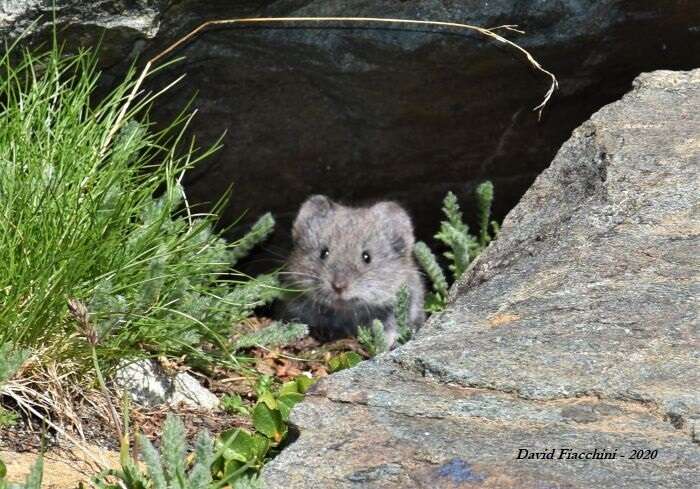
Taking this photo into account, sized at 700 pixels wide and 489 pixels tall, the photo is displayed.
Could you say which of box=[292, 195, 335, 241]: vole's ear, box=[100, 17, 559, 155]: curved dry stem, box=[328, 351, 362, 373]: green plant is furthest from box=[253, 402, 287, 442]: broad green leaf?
box=[292, 195, 335, 241]: vole's ear

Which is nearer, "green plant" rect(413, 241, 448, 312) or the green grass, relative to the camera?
the green grass

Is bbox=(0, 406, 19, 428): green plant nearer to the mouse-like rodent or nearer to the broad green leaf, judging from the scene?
the broad green leaf

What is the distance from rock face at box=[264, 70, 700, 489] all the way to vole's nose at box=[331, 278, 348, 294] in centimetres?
220

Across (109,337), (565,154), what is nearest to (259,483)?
(109,337)

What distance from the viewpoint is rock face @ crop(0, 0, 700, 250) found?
243 inches

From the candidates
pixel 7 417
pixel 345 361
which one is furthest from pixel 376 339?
pixel 7 417

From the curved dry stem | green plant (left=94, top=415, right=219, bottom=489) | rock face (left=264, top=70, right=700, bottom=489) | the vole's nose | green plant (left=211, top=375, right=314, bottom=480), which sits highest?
the curved dry stem

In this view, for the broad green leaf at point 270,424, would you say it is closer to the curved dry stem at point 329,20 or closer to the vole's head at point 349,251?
the curved dry stem at point 329,20

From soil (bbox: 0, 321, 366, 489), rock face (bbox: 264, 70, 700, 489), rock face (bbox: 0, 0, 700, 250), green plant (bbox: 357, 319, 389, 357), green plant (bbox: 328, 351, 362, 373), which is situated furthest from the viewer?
rock face (bbox: 0, 0, 700, 250)

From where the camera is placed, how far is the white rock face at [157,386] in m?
5.31

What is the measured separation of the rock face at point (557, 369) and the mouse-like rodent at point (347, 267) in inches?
88.0

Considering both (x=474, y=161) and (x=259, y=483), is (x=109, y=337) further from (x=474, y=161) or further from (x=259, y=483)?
(x=474, y=161)

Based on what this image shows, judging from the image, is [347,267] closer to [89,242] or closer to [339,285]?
[339,285]

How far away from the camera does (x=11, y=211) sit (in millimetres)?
5027
